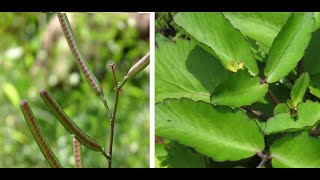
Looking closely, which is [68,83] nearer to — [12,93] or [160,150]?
[12,93]

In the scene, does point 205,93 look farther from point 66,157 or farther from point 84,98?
point 84,98

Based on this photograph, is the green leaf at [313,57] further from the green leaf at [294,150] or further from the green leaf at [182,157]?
the green leaf at [182,157]

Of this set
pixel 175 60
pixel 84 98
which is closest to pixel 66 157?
pixel 84 98

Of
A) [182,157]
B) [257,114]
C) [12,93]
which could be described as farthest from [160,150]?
[12,93]

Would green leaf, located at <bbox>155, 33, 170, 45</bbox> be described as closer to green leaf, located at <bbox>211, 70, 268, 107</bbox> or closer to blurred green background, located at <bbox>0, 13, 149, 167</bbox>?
green leaf, located at <bbox>211, 70, 268, 107</bbox>

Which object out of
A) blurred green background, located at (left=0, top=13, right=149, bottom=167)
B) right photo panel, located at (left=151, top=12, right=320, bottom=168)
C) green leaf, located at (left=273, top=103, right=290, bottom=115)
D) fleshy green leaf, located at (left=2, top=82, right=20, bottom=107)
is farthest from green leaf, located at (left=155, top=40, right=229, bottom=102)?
fleshy green leaf, located at (left=2, top=82, right=20, bottom=107)

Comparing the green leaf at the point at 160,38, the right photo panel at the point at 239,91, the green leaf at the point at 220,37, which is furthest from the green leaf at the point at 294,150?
the green leaf at the point at 160,38
